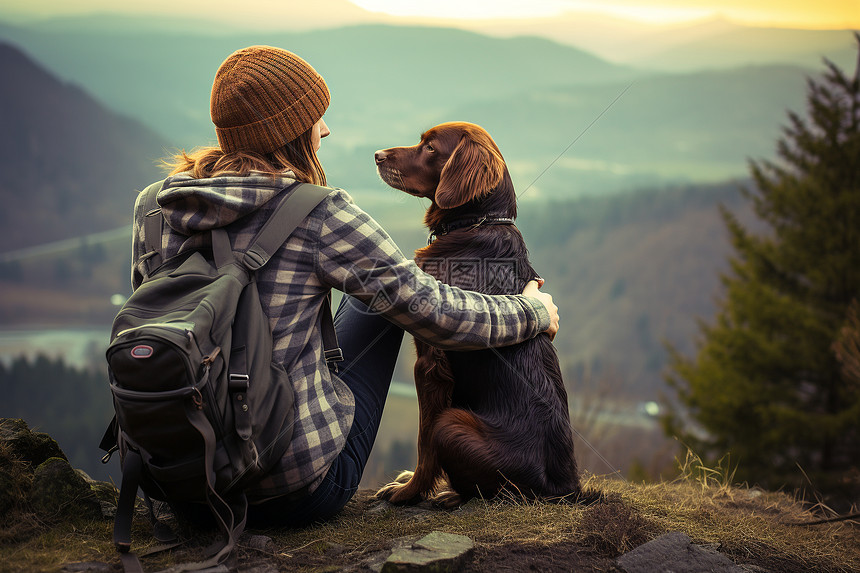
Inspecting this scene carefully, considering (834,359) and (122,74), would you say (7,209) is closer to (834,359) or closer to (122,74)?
(122,74)

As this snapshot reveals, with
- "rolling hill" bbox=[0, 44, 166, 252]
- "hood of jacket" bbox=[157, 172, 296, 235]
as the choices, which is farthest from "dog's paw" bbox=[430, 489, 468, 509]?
"rolling hill" bbox=[0, 44, 166, 252]

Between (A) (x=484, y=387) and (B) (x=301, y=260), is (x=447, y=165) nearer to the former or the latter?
(A) (x=484, y=387)

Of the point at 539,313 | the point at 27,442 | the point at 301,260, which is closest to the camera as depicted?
the point at 301,260

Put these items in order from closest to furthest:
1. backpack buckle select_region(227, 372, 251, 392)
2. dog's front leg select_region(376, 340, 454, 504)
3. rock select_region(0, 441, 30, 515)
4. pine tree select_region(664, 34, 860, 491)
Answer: backpack buckle select_region(227, 372, 251, 392) < rock select_region(0, 441, 30, 515) < dog's front leg select_region(376, 340, 454, 504) < pine tree select_region(664, 34, 860, 491)

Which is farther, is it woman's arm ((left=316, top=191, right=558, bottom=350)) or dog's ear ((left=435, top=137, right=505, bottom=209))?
dog's ear ((left=435, top=137, right=505, bottom=209))

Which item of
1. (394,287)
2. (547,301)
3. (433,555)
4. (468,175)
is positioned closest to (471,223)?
(468,175)

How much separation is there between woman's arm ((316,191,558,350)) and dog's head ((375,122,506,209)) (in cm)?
67

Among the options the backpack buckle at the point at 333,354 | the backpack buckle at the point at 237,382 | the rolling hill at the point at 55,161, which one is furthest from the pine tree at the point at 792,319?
the rolling hill at the point at 55,161

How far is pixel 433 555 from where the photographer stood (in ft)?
5.54

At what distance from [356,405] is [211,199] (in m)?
0.86

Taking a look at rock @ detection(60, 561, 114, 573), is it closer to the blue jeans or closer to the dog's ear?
the blue jeans

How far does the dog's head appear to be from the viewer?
2.50 m

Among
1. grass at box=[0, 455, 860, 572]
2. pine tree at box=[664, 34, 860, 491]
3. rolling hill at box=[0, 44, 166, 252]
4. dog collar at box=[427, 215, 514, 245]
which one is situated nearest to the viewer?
grass at box=[0, 455, 860, 572]

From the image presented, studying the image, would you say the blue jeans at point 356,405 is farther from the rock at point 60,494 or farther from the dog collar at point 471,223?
the rock at point 60,494
